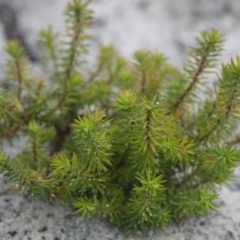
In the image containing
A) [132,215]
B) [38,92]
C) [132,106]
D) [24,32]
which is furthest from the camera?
[24,32]

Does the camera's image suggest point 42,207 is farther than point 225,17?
No

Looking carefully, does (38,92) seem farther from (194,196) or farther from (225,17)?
(225,17)

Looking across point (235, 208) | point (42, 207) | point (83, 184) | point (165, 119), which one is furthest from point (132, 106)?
point (235, 208)

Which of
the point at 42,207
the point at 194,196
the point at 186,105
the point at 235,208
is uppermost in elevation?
the point at 186,105

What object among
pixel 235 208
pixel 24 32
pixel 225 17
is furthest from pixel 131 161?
pixel 225 17

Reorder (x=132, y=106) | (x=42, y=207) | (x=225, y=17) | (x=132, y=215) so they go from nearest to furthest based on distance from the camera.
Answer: (x=132, y=106), (x=132, y=215), (x=42, y=207), (x=225, y=17)

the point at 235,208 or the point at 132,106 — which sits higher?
the point at 132,106

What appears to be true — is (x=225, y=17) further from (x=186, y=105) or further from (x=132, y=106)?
(x=132, y=106)
